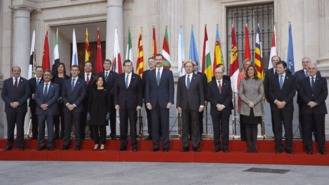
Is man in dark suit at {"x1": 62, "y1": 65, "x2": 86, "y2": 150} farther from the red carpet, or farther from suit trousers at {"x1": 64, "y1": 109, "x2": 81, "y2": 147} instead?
the red carpet

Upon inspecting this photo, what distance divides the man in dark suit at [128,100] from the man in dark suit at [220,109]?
145cm

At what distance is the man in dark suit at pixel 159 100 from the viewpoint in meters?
9.74

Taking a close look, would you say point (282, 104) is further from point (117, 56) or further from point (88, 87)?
point (117, 56)

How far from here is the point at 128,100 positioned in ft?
32.3

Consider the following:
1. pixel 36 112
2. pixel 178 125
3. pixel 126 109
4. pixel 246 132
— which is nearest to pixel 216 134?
pixel 246 132

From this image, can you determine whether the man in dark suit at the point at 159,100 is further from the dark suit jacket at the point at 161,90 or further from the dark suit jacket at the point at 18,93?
the dark suit jacket at the point at 18,93

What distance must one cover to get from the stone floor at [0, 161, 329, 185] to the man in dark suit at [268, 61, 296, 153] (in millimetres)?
695

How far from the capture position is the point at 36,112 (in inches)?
415

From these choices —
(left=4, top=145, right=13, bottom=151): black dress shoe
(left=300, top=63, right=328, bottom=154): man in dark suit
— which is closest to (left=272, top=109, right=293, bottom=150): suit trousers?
(left=300, top=63, right=328, bottom=154): man in dark suit

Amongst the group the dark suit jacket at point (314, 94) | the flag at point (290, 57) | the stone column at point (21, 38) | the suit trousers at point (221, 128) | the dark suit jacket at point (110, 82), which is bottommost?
the suit trousers at point (221, 128)

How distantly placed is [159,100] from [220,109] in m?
1.20

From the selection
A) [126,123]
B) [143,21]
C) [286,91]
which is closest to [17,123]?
[126,123]

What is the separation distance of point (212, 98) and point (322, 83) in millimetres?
2046

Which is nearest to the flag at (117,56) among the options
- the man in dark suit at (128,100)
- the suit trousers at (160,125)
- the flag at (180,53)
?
the flag at (180,53)
